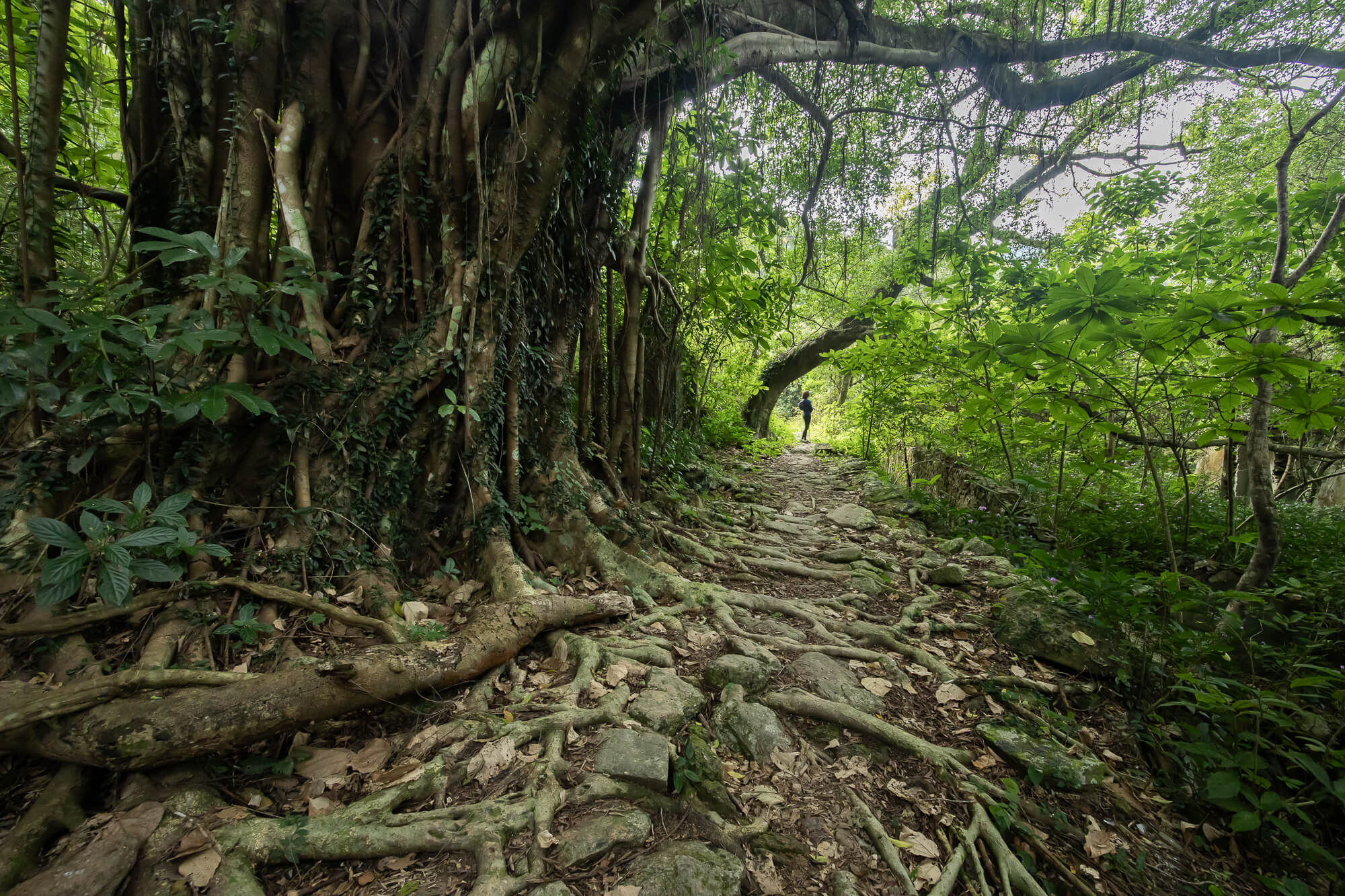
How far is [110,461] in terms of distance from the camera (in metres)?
2.14

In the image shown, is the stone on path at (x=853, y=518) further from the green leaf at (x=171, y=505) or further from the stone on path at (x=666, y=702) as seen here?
the green leaf at (x=171, y=505)

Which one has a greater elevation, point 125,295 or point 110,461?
point 125,295

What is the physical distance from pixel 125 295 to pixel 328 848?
2062mm

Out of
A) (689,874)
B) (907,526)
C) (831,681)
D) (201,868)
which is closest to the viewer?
(201,868)

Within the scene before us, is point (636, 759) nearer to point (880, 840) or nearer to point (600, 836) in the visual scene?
point (600, 836)

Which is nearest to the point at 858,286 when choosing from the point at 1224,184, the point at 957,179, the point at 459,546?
the point at 1224,184

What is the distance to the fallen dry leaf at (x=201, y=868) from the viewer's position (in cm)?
127

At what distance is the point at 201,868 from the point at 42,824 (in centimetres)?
44

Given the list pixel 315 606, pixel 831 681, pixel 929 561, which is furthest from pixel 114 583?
pixel 929 561

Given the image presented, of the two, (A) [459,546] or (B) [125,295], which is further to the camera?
(A) [459,546]

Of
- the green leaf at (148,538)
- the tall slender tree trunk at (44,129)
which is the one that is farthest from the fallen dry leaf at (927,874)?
the tall slender tree trunk at (44,129)

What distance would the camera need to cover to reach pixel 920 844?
5.62 feet

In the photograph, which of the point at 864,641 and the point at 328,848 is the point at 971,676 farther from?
the point at 328,848

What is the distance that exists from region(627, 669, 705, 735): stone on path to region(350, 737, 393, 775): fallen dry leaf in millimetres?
919
